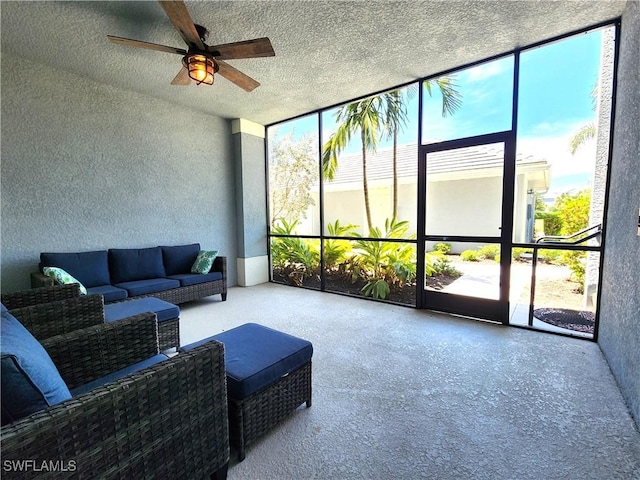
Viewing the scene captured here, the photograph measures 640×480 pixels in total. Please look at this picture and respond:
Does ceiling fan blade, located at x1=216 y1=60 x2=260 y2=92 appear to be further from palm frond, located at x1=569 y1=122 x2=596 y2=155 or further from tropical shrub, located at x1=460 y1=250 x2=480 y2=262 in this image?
palm frond, located at x1=569 y1=122 x2=596 y2=155

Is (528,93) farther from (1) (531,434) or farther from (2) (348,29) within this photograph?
(1) (531,434)

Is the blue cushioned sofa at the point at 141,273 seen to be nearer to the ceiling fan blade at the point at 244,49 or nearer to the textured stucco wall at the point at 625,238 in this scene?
the ceiling fan blade at the point at 244,49

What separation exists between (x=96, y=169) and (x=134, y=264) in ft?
4.36

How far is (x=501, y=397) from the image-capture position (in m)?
2.03

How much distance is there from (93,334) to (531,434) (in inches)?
99.3

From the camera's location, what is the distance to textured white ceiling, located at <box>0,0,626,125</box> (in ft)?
7.98

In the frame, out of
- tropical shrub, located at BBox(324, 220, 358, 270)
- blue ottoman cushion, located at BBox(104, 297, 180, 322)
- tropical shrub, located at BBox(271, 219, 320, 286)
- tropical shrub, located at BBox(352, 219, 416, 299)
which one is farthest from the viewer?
tropical shrub, located at BBox(271, 219, 320, 286)

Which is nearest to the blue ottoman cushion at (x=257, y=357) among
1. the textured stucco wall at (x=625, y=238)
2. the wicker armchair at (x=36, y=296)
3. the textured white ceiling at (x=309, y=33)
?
the wicker armchair at (x=36, y=296)

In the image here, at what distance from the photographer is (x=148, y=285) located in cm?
358

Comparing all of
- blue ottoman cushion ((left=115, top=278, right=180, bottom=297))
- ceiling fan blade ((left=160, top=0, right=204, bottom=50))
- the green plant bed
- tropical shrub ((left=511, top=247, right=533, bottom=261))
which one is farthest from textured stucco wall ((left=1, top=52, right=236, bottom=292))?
tropical shrub ((left=511, top=247, right=533, bottom=261))

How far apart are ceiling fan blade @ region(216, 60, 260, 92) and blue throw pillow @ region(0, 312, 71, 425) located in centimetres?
260

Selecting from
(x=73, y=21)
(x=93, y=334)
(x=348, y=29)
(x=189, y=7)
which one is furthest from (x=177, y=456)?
(x=73, y=21)

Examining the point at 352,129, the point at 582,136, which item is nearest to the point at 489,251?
the point at 582,136

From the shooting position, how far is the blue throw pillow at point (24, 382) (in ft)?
2.86
